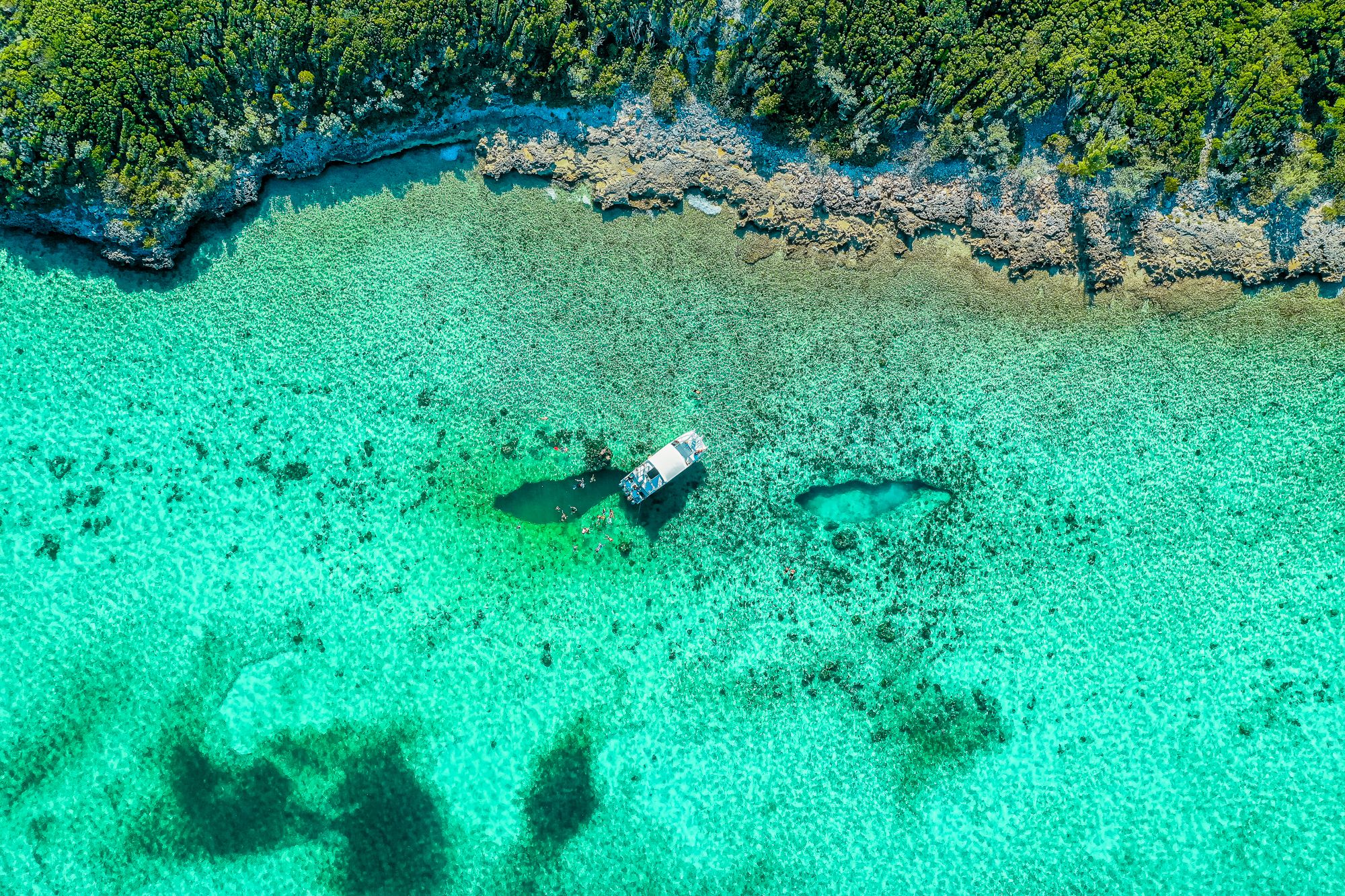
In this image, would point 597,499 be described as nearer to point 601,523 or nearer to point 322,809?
point 601,523

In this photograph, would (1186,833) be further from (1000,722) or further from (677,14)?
(677,14)

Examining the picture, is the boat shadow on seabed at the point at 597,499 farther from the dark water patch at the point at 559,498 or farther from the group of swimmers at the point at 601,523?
the group of swimmers at the point at 601,523

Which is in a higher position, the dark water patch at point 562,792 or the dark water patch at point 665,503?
the dark water patch at point 665,503

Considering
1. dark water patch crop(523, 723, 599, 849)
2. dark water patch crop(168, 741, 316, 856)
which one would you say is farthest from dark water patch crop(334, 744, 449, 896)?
dark water patch crop(523, 723, 599, 849)

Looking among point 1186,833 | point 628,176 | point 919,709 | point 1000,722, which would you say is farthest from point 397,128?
point 1186,833

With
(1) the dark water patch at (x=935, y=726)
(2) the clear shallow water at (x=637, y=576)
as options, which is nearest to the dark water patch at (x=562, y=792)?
(2) the clear shallow water at (x=637, y=576)

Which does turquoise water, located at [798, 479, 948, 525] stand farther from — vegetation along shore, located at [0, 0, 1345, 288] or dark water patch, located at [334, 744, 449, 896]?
dark water patch, located at [334, 744, 449, 896]
